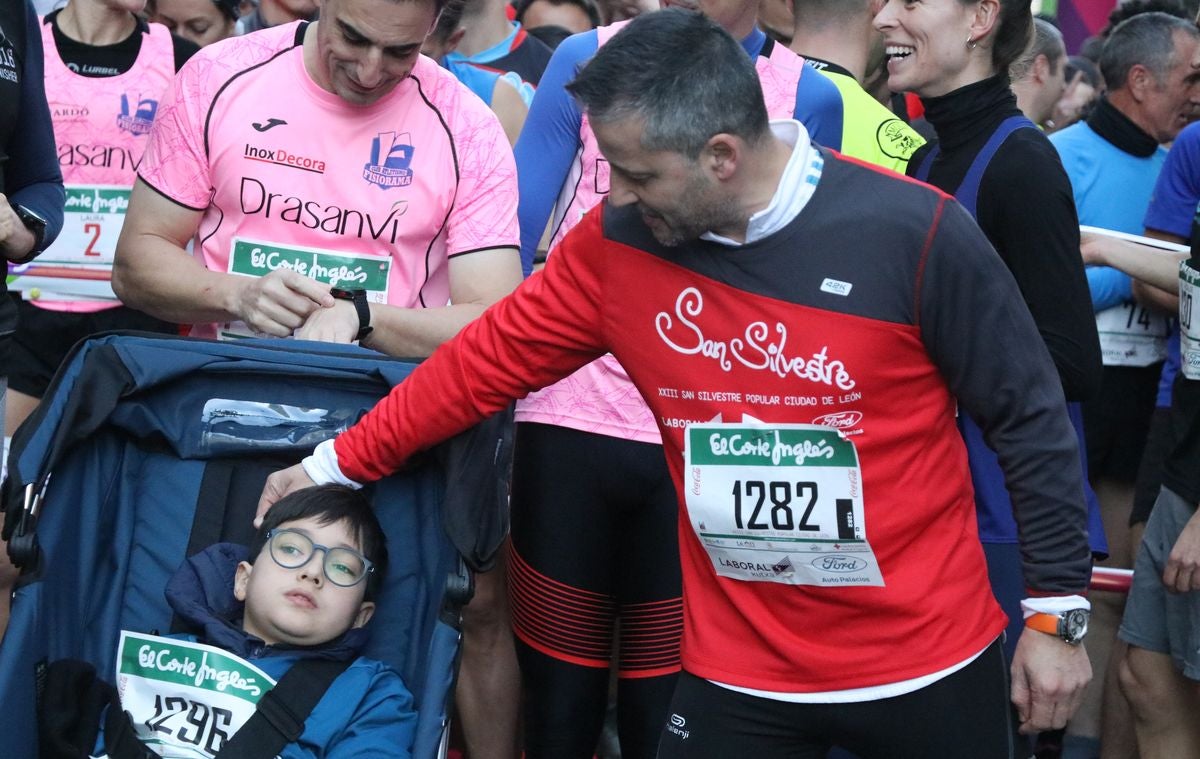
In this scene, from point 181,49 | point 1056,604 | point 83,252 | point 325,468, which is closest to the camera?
point 1056,604

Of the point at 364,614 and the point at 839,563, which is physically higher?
the point at 839,563

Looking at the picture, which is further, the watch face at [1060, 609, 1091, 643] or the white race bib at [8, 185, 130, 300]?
the white race bib at [8, 185, 130, 300]

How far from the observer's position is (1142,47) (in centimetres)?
564

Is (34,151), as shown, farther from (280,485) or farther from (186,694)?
(186,694)

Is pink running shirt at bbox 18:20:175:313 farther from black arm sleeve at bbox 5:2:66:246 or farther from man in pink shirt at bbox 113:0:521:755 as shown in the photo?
man in pink shirt at bbox 113:0:521:755

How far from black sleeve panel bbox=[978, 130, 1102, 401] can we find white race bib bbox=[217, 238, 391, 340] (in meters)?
1.39

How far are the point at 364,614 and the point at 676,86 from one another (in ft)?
4.90

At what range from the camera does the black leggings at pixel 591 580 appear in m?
3.56

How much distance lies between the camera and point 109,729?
9.87ft

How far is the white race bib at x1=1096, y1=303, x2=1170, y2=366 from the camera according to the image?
5.27 m

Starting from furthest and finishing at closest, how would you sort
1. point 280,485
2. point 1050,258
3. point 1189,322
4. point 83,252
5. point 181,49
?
point 181,49
point 83,252
point 1189,322
point 280,485
point 1050,258

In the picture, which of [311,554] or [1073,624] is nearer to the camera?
[1073,624]

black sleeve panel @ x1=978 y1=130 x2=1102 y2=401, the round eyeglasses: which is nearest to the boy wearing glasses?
the round eyeglasses

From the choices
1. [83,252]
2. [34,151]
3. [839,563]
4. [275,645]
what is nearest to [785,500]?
[839,563]
